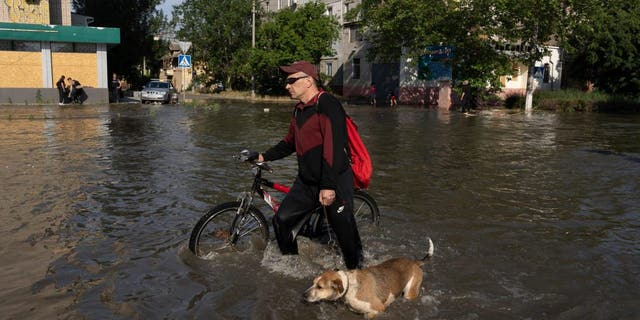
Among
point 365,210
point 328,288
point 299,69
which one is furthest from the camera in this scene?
point 365,210

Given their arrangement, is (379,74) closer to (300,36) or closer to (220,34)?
(300,36)

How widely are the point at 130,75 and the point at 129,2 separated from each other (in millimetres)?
7397

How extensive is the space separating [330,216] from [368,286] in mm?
640

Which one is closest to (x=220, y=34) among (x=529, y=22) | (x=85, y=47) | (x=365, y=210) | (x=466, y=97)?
(x=85, y=47)

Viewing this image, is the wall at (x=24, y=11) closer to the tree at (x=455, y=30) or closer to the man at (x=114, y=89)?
the man at (x=114, y=89)

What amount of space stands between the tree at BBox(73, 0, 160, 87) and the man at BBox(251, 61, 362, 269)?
39561 millimetres

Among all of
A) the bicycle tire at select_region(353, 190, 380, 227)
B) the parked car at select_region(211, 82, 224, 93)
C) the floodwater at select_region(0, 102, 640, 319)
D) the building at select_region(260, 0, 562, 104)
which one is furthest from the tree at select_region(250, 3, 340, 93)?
the bicycle tire at select_region(353, 190, 380, 227)

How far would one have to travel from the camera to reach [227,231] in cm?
514

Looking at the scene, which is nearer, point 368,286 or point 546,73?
point 368,286

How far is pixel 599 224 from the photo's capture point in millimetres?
6594

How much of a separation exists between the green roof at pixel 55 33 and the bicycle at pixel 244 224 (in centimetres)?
2743

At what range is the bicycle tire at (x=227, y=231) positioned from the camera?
4.91 meters

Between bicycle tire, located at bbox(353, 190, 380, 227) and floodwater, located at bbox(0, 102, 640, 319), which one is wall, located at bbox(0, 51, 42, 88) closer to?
floodwater, located at bbox(0, 102, 640, 319)

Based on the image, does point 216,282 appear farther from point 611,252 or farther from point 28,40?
point 28,40
